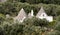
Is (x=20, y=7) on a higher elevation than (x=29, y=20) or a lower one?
lower

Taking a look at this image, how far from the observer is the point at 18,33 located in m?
21.8

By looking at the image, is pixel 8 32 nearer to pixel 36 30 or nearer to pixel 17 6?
pixel 36 30

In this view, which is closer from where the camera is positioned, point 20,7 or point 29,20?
point 29,20

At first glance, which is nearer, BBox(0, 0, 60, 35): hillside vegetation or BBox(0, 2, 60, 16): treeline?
BBox(0, 0, 60, 35): hillside vegetation

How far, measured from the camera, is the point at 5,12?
35844 millimetres

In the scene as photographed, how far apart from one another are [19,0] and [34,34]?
70.3 feet

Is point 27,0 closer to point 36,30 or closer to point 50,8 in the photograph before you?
point 50,8

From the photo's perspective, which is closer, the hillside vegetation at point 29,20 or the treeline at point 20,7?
the hillside vegetation at point 29,20

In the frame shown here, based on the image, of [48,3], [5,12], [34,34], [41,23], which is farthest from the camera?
[48,3]

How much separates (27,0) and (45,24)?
49.8 ft

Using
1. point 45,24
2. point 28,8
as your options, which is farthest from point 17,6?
point 45,24

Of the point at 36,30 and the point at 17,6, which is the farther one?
the point at 17,6

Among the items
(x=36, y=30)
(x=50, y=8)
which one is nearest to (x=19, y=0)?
(x=50, y=8)

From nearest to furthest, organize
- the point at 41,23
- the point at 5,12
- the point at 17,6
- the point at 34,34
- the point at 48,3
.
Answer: the point at 34,34, the point at 41,23, the point at 5,12, the point at 17,6, the point at 48,3
